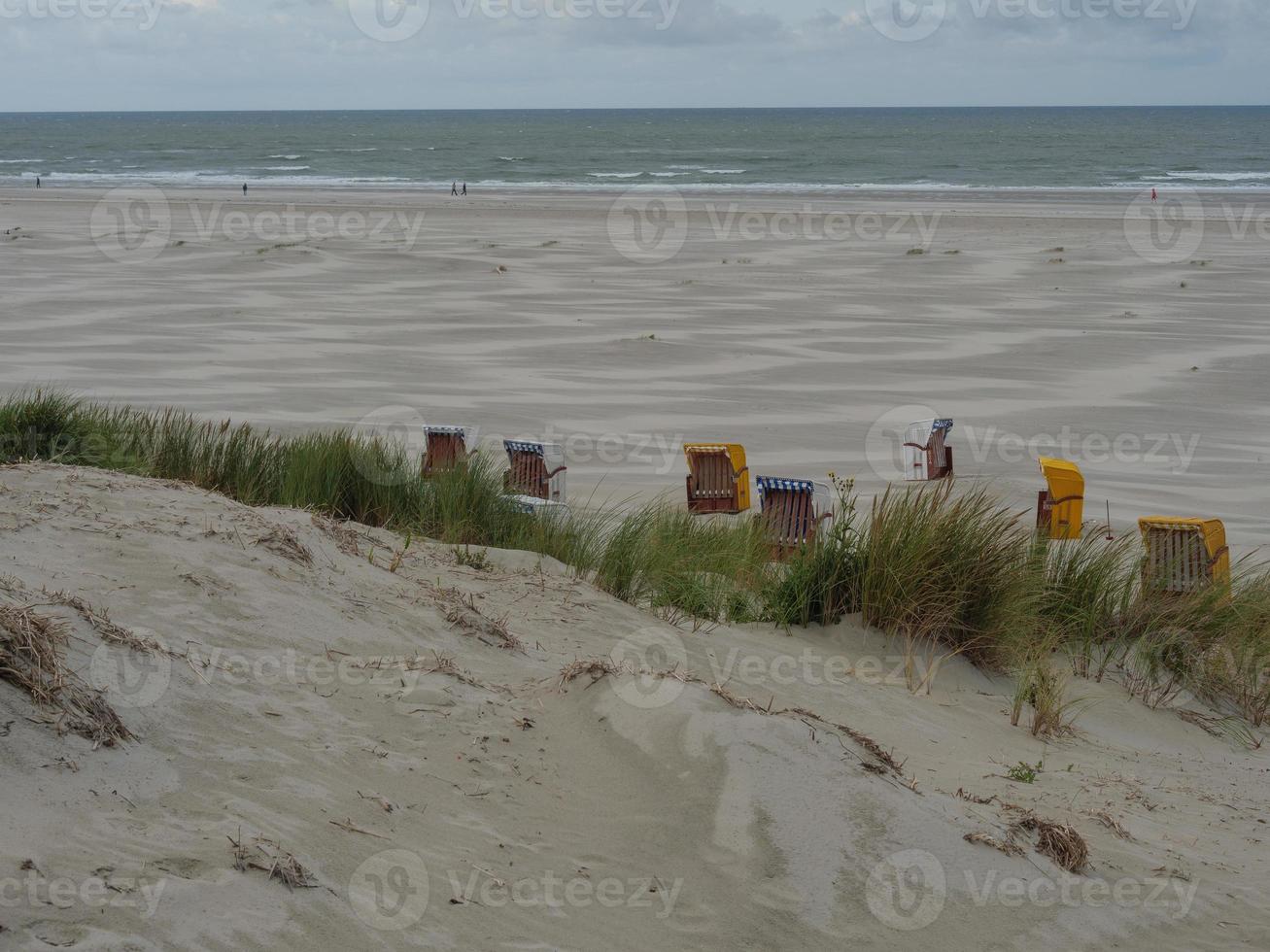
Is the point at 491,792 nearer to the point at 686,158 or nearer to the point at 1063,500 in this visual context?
the point at 1063,500

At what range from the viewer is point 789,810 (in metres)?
4.05

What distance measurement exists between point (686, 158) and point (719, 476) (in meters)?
75.5

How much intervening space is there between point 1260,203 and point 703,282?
101 feet

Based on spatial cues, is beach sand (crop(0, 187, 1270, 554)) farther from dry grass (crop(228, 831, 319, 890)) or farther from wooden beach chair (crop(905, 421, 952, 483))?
dry grass (crop(228, 831, 319, 890))

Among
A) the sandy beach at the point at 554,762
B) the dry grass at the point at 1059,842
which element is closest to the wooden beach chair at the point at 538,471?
the sandy beach at the point at 554,762

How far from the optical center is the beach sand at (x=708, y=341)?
12727 millimetres

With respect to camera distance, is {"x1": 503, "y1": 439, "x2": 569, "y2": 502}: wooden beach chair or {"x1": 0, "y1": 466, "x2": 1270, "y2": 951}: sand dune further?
{"x1": 503, "y1": 439, "x2": 569, "y2": 502}: wooden beach chair

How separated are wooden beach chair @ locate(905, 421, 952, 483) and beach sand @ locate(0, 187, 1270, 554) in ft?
1.35

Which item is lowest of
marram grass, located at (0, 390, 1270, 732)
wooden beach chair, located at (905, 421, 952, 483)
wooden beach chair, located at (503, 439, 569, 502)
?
marram grass, located at (0, 390, 1270, 732)

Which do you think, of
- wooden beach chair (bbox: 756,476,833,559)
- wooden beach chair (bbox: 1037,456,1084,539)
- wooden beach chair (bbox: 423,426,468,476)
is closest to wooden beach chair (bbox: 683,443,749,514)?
wooden beach chair (bbox: 756,476,833,559)

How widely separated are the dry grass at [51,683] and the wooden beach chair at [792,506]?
505cm

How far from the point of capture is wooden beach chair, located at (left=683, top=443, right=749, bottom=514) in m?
9.73

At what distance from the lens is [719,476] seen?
984 cm

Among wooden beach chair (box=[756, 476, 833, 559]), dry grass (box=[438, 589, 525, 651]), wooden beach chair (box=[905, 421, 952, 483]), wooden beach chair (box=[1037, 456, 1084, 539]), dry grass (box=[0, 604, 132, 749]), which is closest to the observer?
dry grass (box=[0, 604, 132, 749])
